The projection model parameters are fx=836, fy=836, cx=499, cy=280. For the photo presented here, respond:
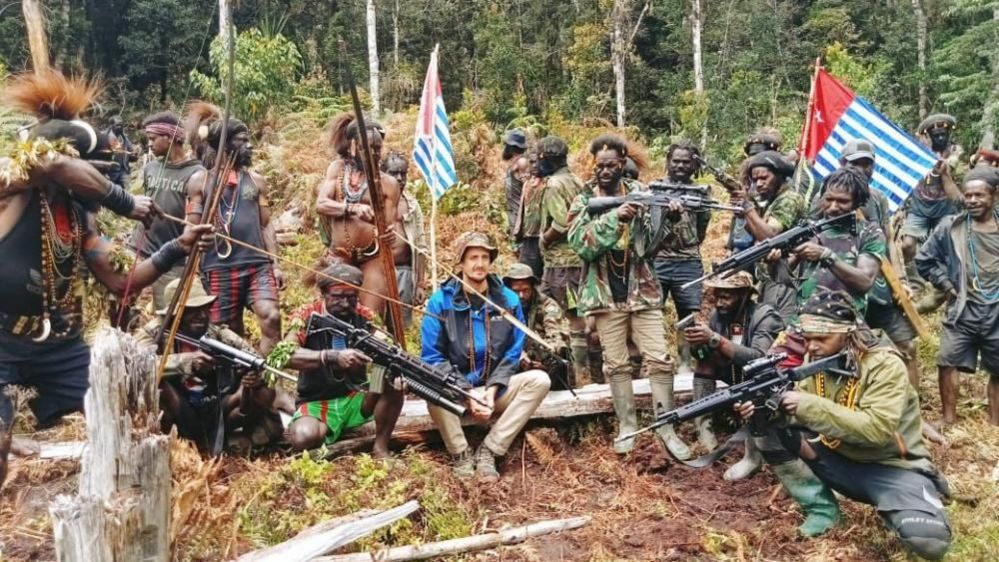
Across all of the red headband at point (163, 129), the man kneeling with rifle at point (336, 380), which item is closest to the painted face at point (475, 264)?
the man kneeling with rifle at point (336, 380)

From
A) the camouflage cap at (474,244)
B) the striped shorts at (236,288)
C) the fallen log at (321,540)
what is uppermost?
the camouflage cap at (474,244)

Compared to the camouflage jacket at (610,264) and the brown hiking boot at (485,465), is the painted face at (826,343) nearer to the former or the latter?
the camouflage jacket at (610,264)

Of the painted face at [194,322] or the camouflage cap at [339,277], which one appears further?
the camouflage cap at [339,277]

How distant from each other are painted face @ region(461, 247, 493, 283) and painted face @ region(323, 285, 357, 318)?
83 cm

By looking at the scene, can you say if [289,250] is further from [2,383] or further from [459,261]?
[2,383]

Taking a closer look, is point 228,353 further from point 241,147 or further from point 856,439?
point 856,439

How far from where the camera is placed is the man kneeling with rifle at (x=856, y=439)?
446 centimetres

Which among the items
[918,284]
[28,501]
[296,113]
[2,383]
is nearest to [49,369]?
[2,383]

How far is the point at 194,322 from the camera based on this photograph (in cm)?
541

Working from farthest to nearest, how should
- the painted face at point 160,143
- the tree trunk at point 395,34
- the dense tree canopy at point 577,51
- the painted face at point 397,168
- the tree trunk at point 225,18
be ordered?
the tree trunk at point 395,34
the dense tree canopy at point 577,51
the painted face at point 397,168
the painted face at point 160,143
the tree trunk at point 225,18

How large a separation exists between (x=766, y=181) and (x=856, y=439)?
239 centimetres

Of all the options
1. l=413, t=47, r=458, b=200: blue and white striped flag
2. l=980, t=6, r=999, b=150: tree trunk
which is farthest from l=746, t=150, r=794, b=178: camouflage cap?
l=980, t=6, r=999, b=150: tree trunk

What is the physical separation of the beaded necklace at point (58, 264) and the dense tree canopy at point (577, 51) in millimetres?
16621

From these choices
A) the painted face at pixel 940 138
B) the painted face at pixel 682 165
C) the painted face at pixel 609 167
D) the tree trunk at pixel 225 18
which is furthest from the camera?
the painted face at pixel 940 138
